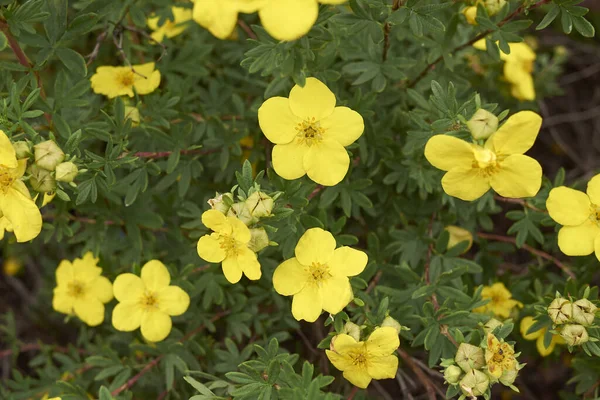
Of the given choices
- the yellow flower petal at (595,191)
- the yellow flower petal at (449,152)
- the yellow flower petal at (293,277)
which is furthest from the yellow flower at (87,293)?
the yellow flower petal at (595,191)

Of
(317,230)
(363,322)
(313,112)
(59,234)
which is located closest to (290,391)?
(363,322)

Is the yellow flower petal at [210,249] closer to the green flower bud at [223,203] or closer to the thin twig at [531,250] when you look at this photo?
the green flower bud at [223,203]

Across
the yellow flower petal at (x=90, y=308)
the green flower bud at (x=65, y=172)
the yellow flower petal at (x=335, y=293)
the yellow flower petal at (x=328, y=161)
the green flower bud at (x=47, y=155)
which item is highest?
the green flower bud at (x=47, y=155)

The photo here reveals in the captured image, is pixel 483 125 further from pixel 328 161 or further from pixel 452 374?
pixel 452 374

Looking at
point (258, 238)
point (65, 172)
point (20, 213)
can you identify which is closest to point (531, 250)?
point (258, 238)

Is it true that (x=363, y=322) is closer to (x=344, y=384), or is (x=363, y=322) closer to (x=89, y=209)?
(x=344, y=384)

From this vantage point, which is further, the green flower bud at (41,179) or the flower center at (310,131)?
the flower center at (310,131)

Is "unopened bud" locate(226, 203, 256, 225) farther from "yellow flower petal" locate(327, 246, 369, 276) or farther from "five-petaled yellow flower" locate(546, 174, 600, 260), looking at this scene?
"five-petaled yellow flower" locate(546, 174, 600, 260)
